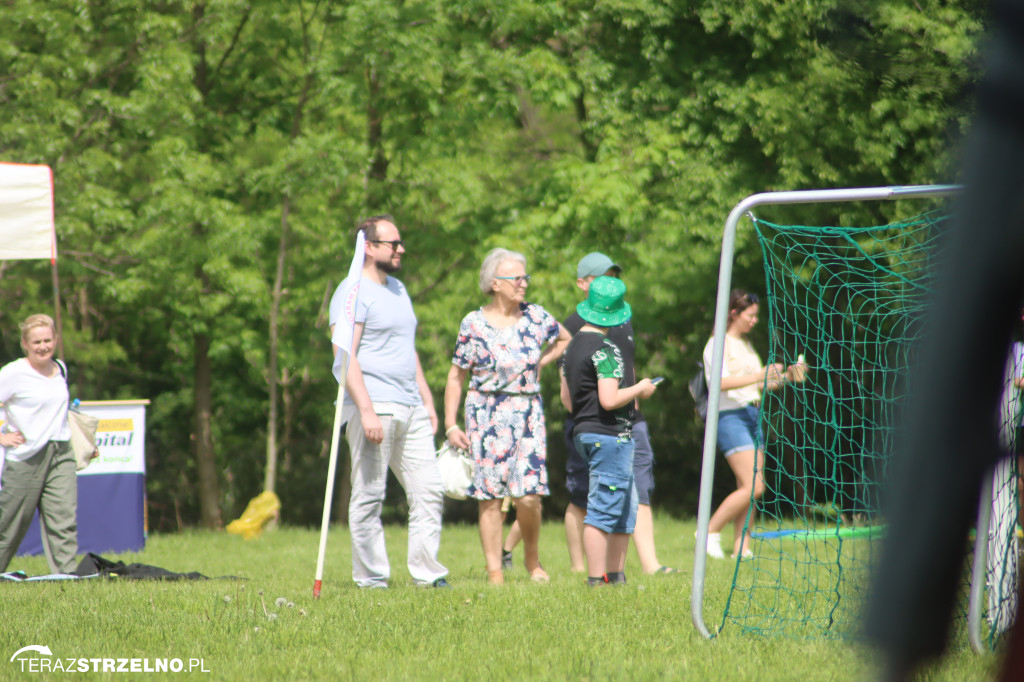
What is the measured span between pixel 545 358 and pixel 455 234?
7.42 meters

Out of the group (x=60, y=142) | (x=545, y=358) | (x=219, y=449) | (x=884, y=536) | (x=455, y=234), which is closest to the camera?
(x=884, y=536)

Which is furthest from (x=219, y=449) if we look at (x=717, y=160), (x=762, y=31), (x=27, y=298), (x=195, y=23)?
(x=762, y=31)

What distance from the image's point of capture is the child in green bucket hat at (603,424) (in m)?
5.39

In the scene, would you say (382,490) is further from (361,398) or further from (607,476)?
(607,476)

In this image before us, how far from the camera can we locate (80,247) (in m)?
12.4

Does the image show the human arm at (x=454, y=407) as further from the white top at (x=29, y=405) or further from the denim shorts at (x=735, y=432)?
the white top at (x=29, y=405)

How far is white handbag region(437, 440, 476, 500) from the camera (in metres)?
6.39

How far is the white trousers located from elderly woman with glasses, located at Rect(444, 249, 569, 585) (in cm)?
35

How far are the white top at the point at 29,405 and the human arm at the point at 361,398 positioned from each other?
2523mm

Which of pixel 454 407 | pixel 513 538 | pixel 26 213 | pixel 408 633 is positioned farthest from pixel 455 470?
pixel 26 213

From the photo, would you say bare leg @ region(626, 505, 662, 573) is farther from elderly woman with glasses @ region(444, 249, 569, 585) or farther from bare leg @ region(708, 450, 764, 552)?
elderly woman with glasses @ region(444, 249, 569, 585)

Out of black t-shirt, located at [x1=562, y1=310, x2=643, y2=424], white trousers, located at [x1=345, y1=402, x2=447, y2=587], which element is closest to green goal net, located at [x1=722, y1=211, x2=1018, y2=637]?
black t-shirt, located at [x1=562, y1=310, x2=643, y2=424]

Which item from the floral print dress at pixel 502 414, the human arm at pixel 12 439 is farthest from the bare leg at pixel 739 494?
the human arm at pixel 12 439

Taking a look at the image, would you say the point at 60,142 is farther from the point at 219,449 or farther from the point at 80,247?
the point at 219,449
